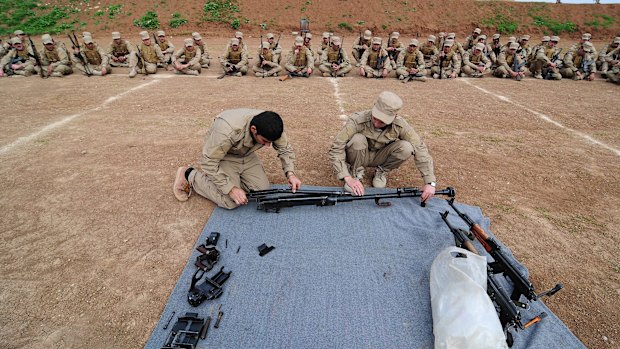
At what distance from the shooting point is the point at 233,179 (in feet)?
11.8

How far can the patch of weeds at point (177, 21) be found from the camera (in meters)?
17.8

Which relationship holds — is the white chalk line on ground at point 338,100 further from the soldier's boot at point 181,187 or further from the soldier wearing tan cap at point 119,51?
the soldier wearing tan cap at point 119,51

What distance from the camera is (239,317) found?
2393 mm

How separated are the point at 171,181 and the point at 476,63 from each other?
1051 centimetres

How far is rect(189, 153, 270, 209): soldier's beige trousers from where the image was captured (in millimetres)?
3568

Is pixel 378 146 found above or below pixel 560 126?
above

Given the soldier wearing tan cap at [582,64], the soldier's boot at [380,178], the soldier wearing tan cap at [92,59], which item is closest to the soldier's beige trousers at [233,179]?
the soldier's boot at [380,178]

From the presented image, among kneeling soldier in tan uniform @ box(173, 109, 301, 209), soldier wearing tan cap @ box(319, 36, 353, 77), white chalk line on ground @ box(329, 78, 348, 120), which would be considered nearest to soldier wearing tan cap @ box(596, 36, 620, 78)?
soldier wearing tan cap @ box(319, 36, 353, 77)

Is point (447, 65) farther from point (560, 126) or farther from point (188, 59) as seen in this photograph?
point (188, 59)

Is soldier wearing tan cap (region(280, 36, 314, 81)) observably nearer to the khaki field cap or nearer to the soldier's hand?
the khaki field cap

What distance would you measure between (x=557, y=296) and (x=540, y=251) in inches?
22.9

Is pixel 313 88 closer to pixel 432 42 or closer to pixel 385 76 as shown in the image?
pixel 385 76

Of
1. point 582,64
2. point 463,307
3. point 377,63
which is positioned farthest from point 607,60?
point 463,307

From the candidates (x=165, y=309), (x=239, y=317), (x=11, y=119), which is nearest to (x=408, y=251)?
(x=239, y=317)
